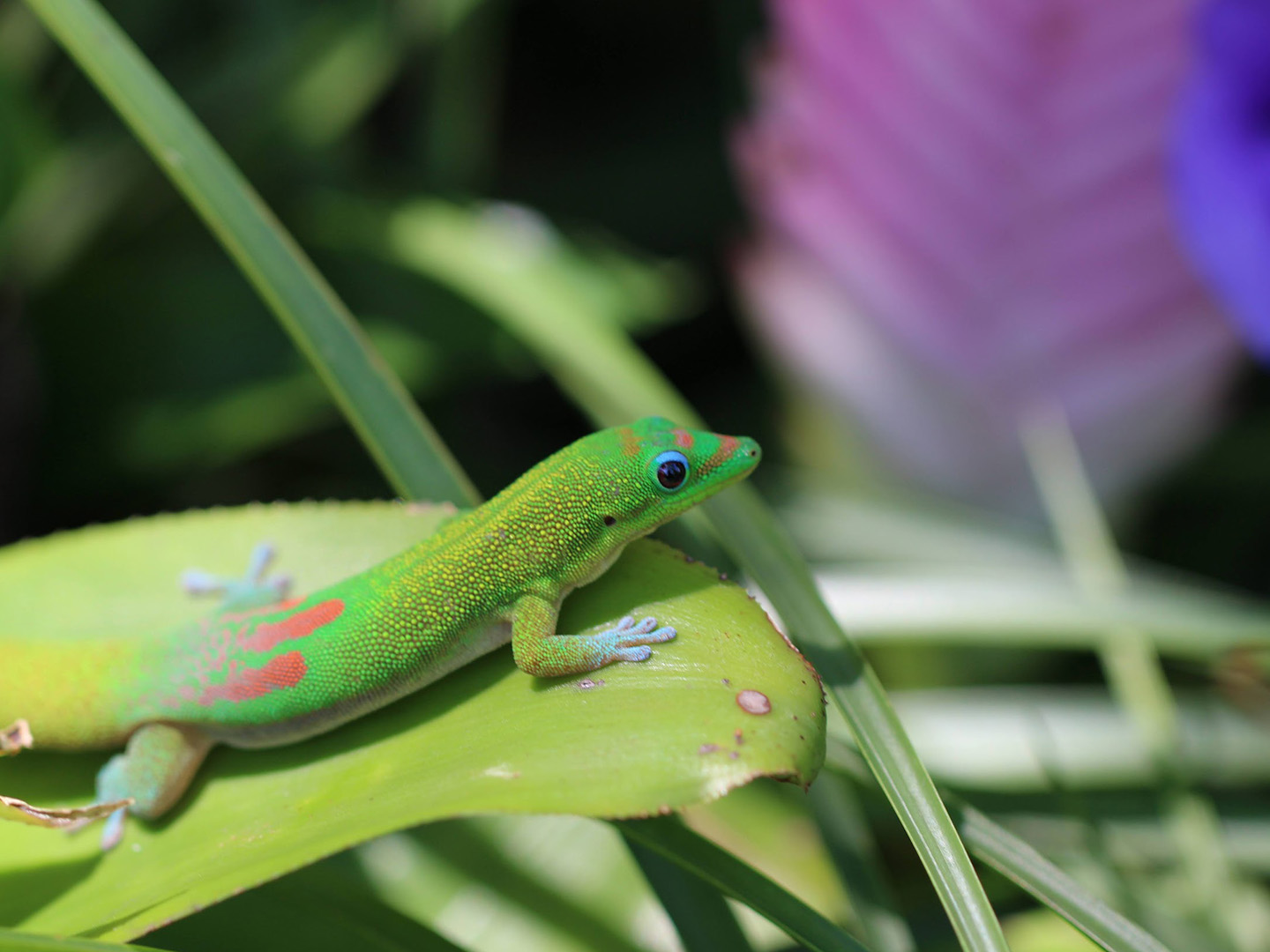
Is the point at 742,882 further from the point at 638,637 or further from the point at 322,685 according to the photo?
the point at 322,685

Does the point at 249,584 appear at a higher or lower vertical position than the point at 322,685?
higher

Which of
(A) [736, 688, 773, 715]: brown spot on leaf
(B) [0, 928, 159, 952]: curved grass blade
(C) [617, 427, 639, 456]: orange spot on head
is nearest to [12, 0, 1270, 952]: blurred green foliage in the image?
(C) [617, 427, 639, 456]: orange spot on head

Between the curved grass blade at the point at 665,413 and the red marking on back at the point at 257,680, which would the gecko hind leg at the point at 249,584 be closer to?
the red marking on back at the point at 257,680

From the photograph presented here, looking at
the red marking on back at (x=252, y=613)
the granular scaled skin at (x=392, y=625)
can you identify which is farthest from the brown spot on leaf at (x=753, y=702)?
the red marking on back at (x=252, y=613)

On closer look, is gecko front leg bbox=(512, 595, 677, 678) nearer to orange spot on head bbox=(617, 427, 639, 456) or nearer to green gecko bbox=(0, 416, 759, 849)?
green gecko bbox=(0, 416, 759, 849)

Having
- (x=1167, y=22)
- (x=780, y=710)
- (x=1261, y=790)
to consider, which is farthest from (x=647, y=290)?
(x=780, y=710)

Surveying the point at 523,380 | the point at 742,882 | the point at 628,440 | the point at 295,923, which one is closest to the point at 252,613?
the point at 295,923
